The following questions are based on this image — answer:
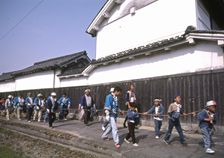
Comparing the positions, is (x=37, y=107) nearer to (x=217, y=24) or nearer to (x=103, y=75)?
(x=103, y=75)

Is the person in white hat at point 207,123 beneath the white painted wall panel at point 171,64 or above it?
beneath

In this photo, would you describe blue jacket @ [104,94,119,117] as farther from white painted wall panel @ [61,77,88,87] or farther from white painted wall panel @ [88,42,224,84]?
white painted wall panel @ [61,77,88,87]

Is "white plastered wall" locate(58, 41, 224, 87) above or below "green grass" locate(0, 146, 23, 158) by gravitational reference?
above

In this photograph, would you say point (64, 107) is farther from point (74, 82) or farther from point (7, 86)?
point (7, 86)

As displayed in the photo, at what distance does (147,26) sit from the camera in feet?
52.9

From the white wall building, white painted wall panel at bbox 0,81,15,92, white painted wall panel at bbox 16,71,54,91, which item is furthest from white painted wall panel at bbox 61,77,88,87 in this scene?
white painted wall panel at bbox 0,81,15,92

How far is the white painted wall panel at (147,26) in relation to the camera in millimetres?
13898

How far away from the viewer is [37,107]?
17156 mm

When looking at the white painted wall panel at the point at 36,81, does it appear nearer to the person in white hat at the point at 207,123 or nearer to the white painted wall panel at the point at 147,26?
the white painted wall panel at the point at 147,26

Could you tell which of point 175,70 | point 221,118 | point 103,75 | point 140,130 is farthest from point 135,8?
point 221,118

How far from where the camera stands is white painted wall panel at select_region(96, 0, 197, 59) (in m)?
13.9

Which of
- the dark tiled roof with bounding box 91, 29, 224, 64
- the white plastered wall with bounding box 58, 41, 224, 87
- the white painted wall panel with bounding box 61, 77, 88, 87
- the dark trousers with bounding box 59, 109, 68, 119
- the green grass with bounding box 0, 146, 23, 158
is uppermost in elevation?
the dark tiled roof with bounding box 91, 29, 224, 64

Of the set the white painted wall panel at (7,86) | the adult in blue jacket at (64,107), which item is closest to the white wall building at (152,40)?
the adult in blue jacket at (64,107)

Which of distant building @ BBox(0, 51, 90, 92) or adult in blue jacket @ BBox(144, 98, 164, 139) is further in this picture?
distant building @ BBox(0, 51, 90, 92)
